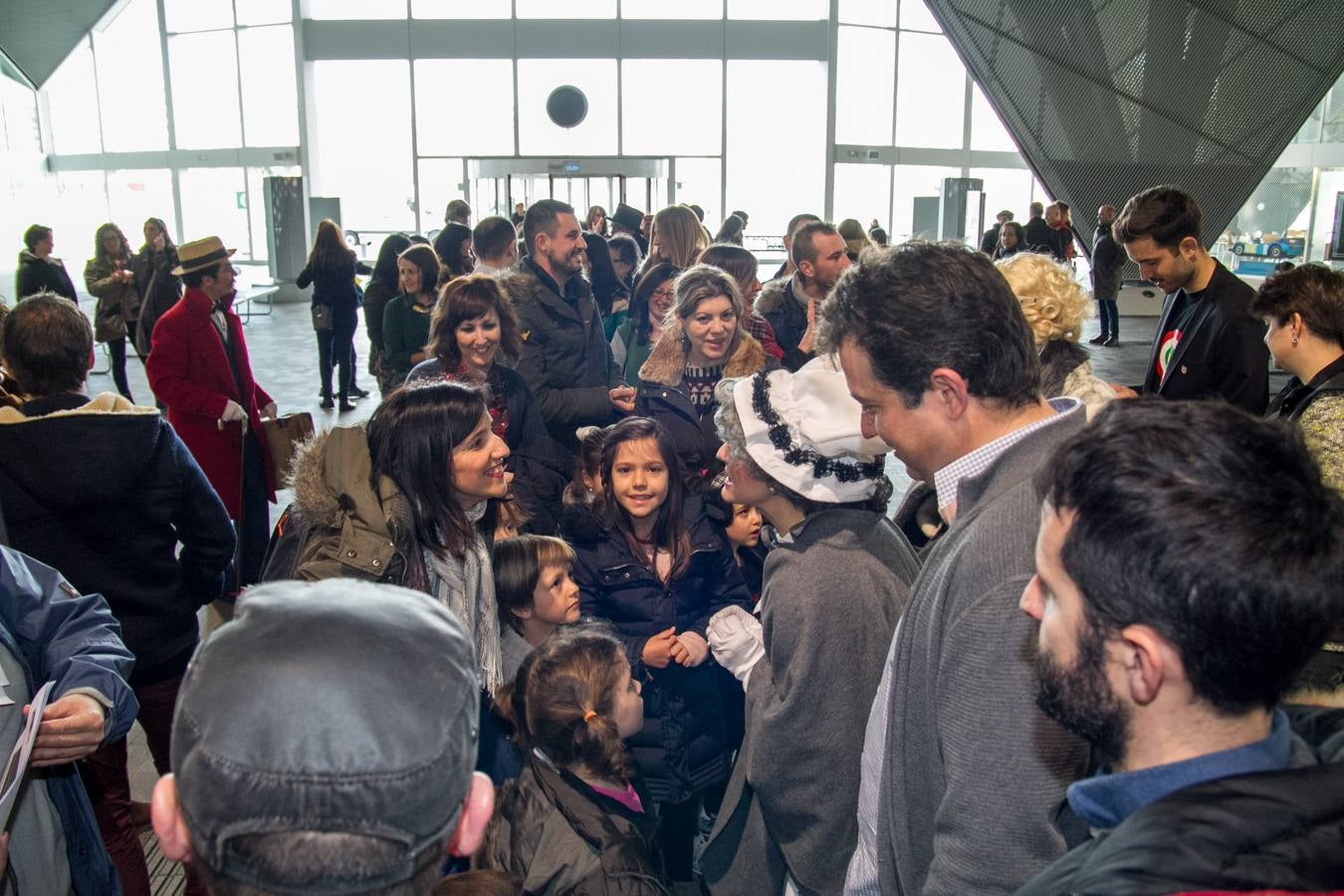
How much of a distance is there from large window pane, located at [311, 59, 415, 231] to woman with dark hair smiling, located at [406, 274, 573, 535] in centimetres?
1859

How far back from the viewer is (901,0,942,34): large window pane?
21.7m

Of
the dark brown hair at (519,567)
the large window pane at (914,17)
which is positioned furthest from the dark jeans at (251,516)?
the large window pane at (914,17)

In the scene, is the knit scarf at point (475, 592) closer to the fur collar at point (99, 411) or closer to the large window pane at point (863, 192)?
the fur collar at point (99, 411)

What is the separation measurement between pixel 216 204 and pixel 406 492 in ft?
78.3

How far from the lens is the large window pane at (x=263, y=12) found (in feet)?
68.4

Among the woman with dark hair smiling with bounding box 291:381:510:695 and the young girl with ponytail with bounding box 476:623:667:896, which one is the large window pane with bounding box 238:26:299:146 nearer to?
the woman with dark hair smiling with bounding box 291:381:510:695

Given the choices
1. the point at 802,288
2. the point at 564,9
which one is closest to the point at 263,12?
the point at 564,9

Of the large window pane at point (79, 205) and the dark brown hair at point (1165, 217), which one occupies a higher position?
the large window pane at point (79, 205)

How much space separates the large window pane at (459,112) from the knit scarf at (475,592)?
65.5ft

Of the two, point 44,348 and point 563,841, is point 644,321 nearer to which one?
point 44,348

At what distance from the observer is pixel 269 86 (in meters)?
21.6

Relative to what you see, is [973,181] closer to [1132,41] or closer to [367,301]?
[1132,41]

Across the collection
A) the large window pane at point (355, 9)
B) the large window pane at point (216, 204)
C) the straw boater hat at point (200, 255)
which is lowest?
the straw boater hat at point (200, 255)

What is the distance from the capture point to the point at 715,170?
21719mm
